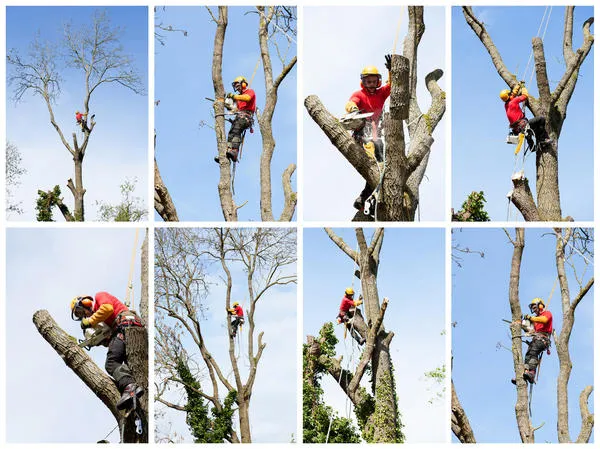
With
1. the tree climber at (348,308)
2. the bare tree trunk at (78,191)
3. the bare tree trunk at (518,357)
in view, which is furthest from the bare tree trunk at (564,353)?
the bare tree trunk at (78,191)

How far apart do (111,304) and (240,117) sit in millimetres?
2293

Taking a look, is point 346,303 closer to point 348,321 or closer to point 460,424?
point 348,321

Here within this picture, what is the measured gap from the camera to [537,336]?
803cm

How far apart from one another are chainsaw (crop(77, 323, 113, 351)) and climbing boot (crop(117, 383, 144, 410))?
1.50ft

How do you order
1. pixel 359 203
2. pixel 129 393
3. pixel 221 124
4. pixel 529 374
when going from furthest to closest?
pixel 221 124 < pixel 529 374 < pixel 359 203 < pixel 129 393

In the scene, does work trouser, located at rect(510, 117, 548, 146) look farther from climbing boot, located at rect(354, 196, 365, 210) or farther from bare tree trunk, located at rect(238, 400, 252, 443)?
bare tree trunk, located at rect(238, 400, 252, 443)

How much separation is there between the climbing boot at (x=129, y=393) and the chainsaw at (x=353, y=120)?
2.74 meters

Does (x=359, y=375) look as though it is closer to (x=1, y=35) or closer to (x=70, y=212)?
(x=70, y=212)

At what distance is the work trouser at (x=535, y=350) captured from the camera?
801 cm

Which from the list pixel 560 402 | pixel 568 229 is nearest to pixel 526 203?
pixel 568 229

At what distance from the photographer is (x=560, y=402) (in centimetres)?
840

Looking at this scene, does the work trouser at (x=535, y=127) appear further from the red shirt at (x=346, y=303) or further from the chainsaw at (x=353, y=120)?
the red shirt at (x=346, y=303)

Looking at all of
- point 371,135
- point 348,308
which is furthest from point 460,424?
point 371,135

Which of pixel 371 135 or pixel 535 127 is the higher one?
pixel 535 127
